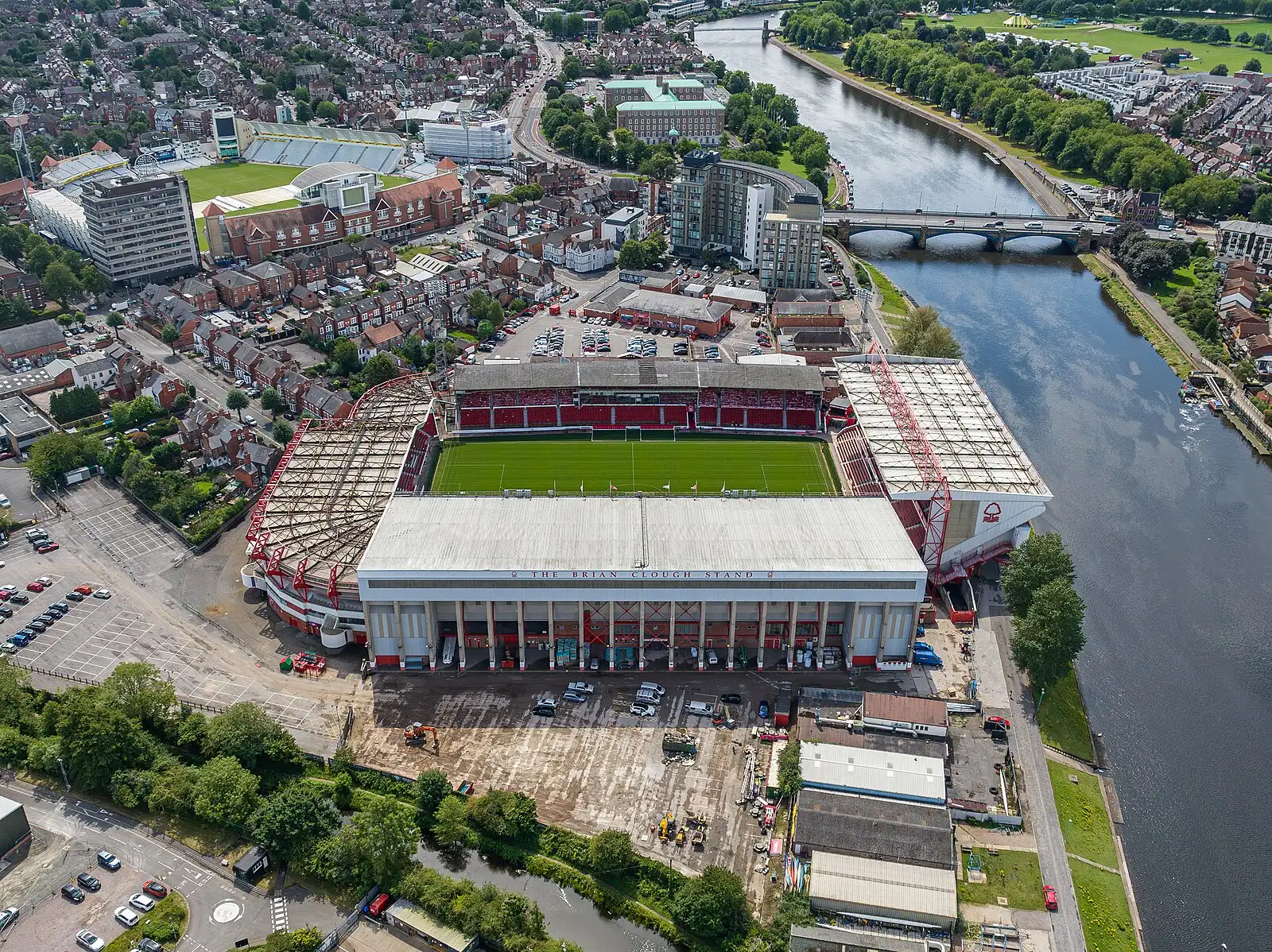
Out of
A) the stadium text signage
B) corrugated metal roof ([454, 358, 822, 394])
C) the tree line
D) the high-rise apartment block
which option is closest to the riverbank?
the tree line

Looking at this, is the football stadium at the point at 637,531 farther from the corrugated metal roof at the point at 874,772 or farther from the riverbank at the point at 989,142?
the riverbank at the point at 989,142

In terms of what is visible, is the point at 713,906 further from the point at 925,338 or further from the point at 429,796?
the point at 925,338

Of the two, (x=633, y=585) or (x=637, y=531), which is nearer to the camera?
(x=633, y=585)

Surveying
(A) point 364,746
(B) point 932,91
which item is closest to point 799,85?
(B) point 932,91

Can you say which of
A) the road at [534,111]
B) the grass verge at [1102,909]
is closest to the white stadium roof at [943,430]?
the grass verge at [1102,909]

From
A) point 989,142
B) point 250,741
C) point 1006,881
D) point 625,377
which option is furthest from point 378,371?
point 989,142

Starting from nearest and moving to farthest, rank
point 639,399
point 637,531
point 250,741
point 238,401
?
point 250,741
point 637,531
point 639,399
point 238,401
